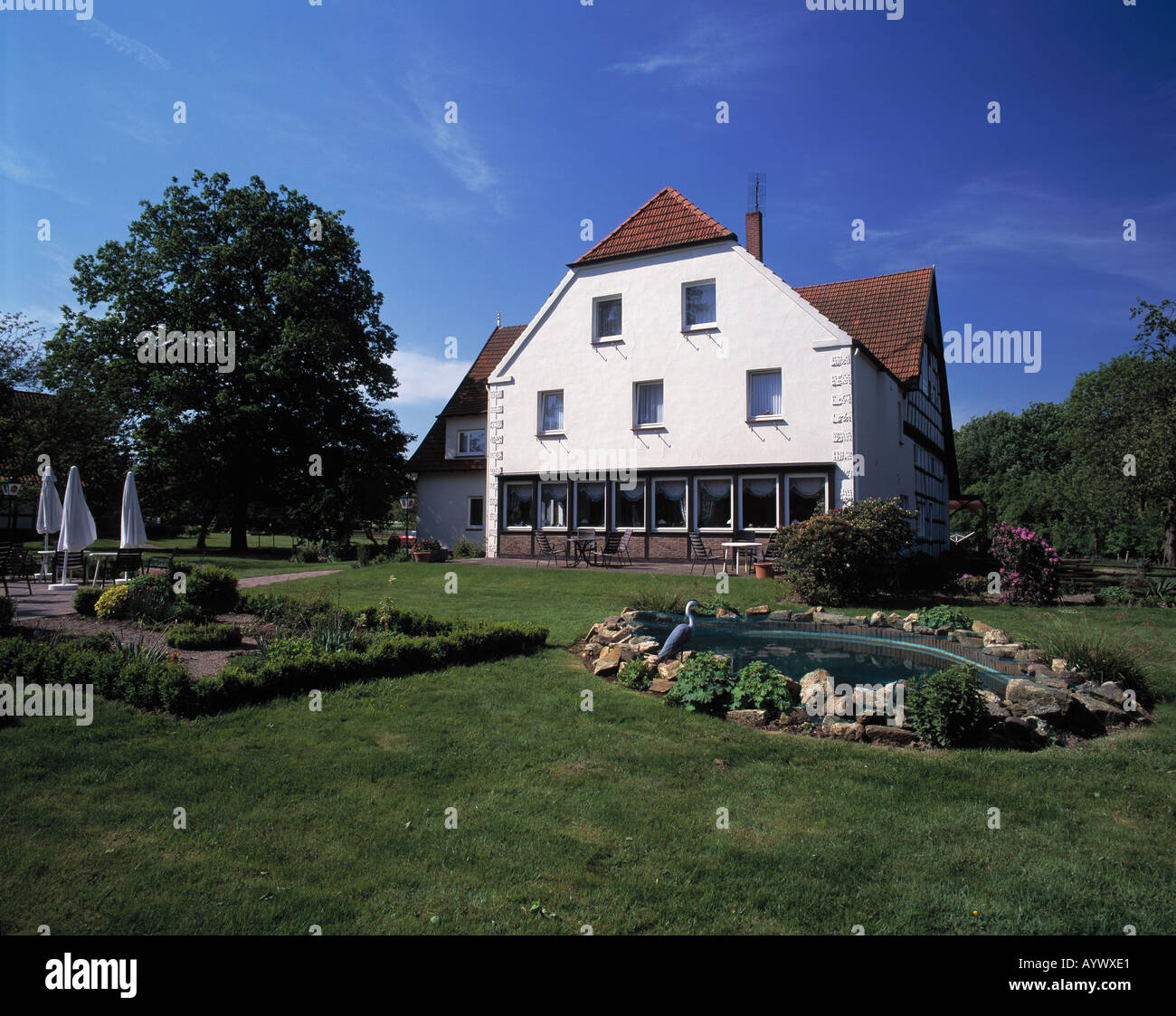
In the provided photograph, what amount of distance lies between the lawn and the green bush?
0.26 meters

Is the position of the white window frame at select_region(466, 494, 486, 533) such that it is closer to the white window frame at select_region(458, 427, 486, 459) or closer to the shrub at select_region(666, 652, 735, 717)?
the white window frame at select_region(458, 427, 486, 459)

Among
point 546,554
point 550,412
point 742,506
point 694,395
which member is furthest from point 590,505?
point 742,506

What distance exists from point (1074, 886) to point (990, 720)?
8.56 ft

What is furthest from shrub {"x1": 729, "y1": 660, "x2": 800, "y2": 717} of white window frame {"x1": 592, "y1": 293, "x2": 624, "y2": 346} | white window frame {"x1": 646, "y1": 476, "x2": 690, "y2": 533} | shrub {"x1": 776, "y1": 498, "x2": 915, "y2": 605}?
white window frame {"x1": 592, "y1": 293, "x2": 624, "y2": 346}

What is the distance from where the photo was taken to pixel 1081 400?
45219mm

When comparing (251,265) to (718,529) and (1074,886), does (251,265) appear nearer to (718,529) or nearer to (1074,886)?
(718,529)

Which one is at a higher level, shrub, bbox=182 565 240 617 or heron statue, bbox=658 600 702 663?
shrub, bbox=182 565 240 617

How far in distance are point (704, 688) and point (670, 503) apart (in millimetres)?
16323

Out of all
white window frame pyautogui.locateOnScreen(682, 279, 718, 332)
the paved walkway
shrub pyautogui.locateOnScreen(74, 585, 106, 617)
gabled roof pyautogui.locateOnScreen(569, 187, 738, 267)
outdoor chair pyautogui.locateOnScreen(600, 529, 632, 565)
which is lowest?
the paved walkway

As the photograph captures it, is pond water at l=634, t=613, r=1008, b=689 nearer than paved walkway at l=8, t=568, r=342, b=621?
Yes

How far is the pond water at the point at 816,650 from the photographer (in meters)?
8.74

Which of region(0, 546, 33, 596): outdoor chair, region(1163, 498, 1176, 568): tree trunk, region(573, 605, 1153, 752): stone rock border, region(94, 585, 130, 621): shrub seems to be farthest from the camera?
region(1163, 498, 1176, 568): tree trunk

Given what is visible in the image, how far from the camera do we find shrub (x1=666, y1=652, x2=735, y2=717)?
6.95 meters

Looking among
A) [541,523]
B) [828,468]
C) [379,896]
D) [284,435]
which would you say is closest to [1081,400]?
[828,468]
